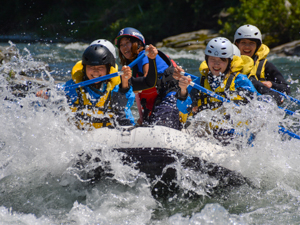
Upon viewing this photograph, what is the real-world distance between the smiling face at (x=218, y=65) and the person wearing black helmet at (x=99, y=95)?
1.09 m

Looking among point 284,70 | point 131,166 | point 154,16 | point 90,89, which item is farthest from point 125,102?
point 154,16

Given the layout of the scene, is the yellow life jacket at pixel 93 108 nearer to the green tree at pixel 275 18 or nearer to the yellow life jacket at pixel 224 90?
the yellow life jacket at pixel 224 90

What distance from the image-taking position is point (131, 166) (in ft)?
11.0

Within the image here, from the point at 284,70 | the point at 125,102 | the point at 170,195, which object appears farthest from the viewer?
the point at 284,70

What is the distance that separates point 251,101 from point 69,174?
2204 millimetres

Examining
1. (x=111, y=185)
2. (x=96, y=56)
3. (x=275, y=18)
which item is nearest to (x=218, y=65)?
(x=96, y=56)

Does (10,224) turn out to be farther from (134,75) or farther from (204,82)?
(204,82)

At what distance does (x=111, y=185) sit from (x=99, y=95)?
104 centimetres

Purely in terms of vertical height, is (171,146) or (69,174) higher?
(171,146)

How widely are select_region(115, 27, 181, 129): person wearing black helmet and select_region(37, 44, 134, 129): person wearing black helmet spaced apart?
13.1 inches

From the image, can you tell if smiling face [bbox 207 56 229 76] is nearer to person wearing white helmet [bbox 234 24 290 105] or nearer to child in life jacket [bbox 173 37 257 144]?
child in life jacket [bbox 173 37 257 144]

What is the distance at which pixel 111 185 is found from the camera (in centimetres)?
356

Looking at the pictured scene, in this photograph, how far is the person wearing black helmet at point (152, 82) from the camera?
4082mm

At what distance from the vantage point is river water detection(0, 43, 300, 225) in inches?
125
